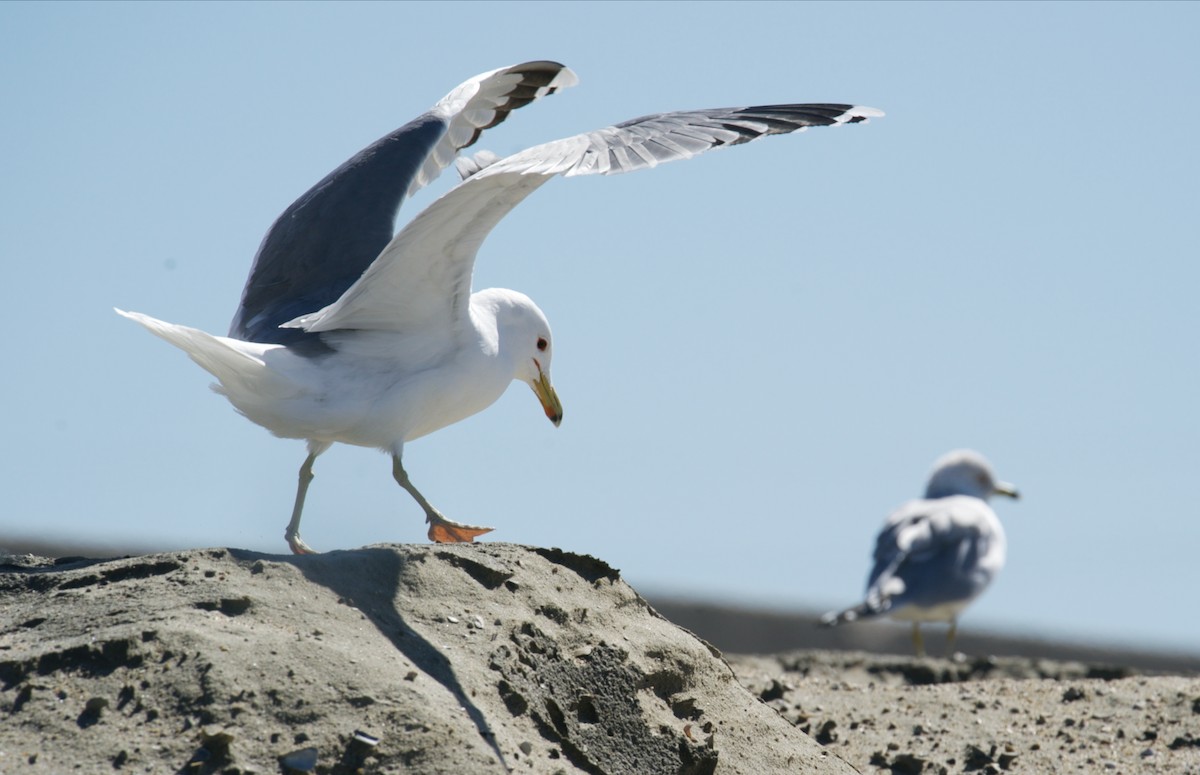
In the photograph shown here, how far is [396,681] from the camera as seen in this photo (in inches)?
144

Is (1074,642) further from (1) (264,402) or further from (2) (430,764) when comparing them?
(2) (430,764)

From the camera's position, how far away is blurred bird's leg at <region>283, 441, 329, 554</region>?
550cm

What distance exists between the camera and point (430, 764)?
11.2ft

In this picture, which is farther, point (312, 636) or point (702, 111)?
point (702, 111)

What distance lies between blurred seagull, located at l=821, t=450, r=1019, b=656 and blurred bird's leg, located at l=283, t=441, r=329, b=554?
23.8 feet

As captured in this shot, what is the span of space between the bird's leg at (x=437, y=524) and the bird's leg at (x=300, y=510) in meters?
0.40

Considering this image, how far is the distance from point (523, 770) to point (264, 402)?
2.43 m

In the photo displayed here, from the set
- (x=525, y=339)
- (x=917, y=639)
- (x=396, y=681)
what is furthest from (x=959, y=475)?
(x=396, y=681)

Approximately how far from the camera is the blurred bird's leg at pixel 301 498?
217 inches

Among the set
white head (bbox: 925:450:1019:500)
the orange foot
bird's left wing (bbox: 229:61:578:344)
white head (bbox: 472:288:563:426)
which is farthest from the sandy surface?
white head (bbox: 925:450:1019:500)

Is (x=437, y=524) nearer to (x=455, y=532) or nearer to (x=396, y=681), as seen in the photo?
(x=455, y=532)

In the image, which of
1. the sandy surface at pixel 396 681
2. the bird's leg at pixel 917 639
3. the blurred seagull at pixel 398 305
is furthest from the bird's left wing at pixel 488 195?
the bird's leg at pixel 917 639

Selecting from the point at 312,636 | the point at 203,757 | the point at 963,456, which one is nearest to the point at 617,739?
the point at 312,636

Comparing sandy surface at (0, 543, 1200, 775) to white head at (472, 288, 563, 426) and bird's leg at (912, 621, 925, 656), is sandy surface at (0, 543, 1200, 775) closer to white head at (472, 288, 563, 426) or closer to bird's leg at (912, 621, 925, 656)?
white head at (472, 288, 563, 426)
